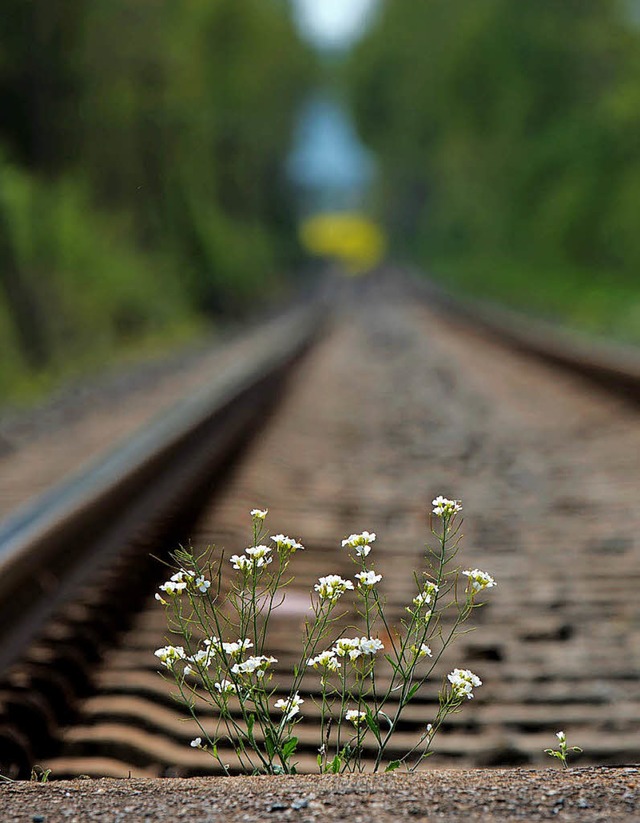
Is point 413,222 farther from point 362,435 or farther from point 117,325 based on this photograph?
point 362,435

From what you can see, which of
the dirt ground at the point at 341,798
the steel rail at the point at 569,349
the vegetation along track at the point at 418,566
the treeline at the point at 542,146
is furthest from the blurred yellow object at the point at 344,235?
the dirt ground at the point at 341,798

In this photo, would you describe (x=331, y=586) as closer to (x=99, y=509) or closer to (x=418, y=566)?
(x=99, y=509)

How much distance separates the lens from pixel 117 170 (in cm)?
2264

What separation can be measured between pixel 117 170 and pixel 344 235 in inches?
3903

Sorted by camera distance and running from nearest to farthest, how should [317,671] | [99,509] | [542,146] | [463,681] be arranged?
[463,681], [317,671], [99,509], [542,146]

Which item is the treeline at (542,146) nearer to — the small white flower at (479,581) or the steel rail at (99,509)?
the steel rail at (99,509)

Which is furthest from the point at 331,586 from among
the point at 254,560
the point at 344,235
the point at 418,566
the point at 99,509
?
the point at 344,235

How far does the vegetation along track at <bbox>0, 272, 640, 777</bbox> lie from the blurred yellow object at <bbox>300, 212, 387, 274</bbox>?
88.6m

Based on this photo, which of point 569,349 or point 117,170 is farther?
point 117,170

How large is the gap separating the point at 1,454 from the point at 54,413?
221 cm

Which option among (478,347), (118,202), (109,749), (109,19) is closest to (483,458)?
(109,749)

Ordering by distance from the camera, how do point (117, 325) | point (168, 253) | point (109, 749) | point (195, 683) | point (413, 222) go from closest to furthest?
point (109, 749), point (195, 683), point (117, 325), point (168, 253), point (413, 222)

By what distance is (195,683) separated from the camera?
2775 mm

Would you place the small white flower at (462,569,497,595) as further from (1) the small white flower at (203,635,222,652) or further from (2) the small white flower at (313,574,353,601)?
(1) the small white flower at (203,635,222,652)
